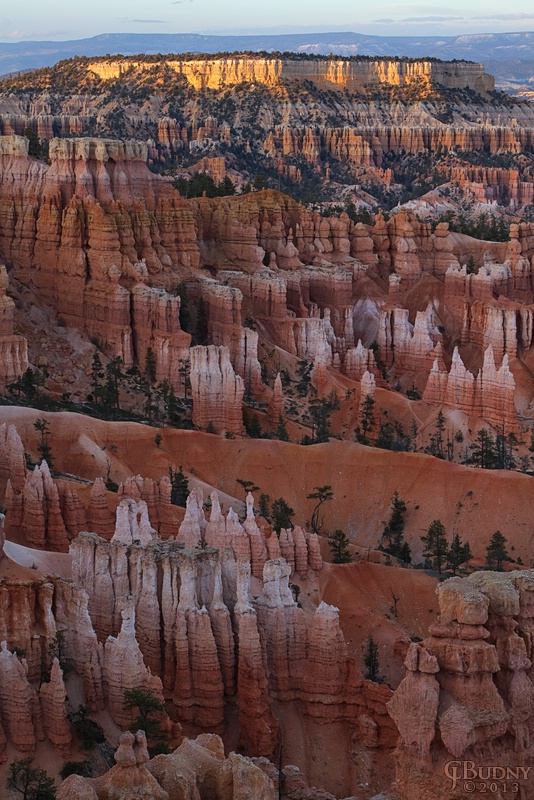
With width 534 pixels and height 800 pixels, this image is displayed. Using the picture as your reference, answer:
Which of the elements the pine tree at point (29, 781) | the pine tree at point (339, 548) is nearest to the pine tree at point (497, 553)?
the pine tree at point (339, 548)

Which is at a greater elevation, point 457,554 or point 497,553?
point 497,553

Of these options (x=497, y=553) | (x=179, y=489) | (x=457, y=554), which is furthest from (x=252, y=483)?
(x=497, y=553)

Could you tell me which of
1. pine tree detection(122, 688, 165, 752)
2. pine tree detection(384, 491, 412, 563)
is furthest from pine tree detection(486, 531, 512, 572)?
pine tree detection(122, 688, 165, 752)

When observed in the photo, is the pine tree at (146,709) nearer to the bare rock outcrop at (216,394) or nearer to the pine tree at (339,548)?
the pine tree at (339,548)

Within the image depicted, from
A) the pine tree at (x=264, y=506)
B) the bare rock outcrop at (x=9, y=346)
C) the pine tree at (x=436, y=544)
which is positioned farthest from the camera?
the bare rock outcrop at (x=9, y=346)

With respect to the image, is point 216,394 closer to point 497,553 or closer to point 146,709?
point 497,553

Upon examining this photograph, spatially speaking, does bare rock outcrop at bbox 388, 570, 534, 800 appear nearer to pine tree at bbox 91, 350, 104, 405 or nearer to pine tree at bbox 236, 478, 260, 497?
pine tree at bbox 236, 478, 260, 497
